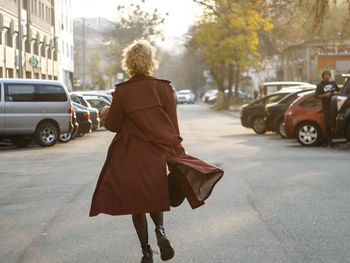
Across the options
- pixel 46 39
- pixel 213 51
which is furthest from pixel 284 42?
pixel 46 39

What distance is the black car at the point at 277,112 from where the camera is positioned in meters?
22.0

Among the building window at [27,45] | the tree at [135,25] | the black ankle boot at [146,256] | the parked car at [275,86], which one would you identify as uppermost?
the tree at [135,25]

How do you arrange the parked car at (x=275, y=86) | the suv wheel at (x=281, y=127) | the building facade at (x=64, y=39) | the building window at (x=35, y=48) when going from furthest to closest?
the building facade at (x=64, y=39)
the building window at (x=35, y=48)
the parked car at (x=275, y=86)
the suv wheel at (x=281, y=127)

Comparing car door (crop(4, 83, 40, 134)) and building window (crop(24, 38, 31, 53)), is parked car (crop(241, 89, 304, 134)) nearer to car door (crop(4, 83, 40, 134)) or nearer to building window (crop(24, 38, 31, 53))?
car door (crop(4, 83, 40, 134))

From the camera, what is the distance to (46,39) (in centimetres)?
6031

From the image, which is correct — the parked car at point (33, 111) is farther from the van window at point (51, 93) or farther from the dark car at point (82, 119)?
the dark car at point (82, 119)

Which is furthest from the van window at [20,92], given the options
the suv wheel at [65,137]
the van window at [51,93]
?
the suv wheel at [65,137]

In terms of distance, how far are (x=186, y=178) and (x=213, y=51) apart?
4465 centimetres

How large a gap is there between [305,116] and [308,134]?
1.52ft

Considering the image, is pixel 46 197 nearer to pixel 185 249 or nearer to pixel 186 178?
pixel 185 249

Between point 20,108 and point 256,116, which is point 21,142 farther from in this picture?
point 256,116

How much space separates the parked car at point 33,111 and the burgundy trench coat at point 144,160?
13.6 meters

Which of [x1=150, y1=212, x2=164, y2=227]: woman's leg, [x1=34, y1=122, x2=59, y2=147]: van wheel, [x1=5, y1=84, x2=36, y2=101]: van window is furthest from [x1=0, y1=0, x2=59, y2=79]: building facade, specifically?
[x1=150, y1=212, x2=164, y2=227]: woman's leg

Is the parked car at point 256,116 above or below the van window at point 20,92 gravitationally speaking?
below
